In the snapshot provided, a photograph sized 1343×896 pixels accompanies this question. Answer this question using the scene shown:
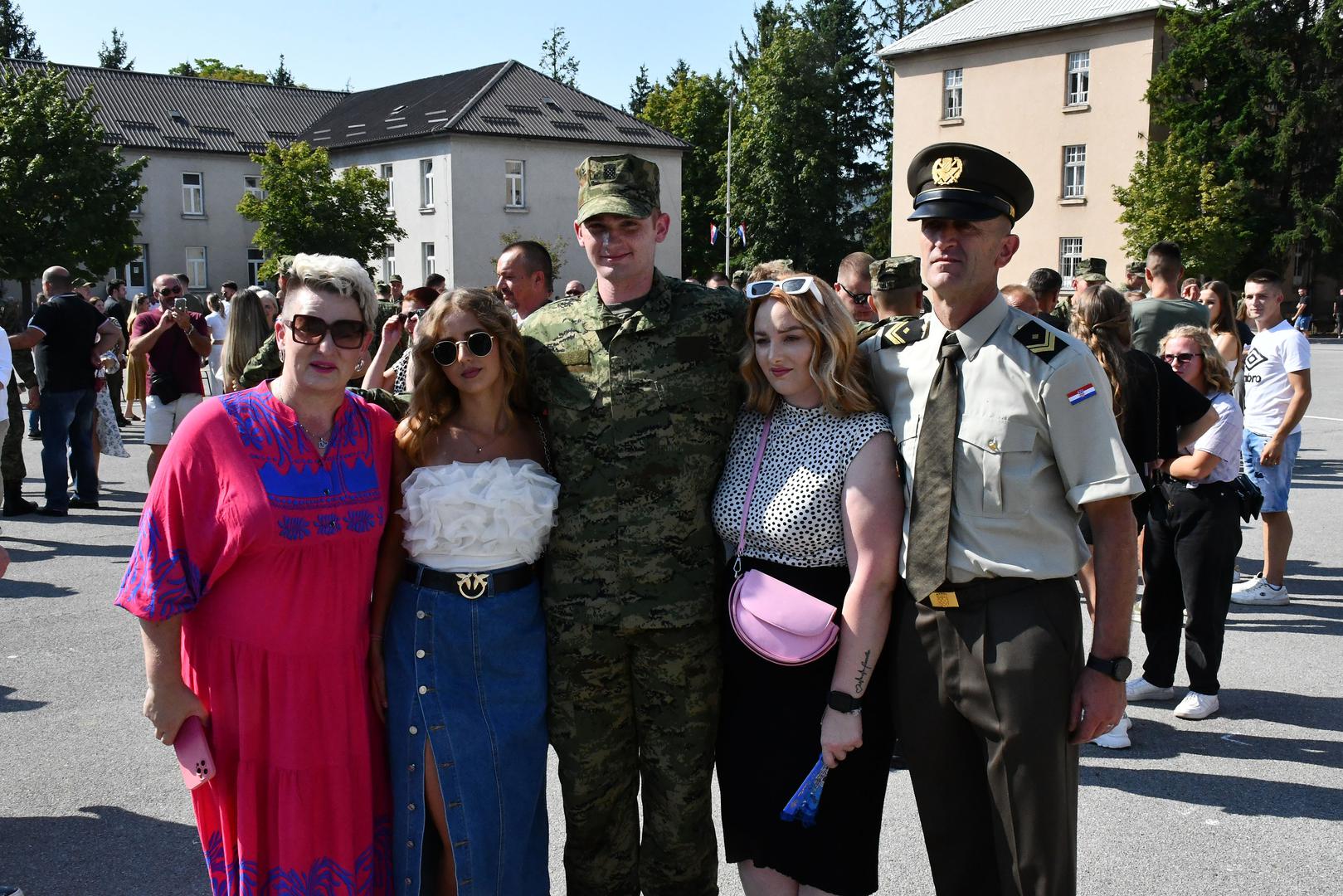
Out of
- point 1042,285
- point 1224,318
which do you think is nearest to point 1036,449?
point 1042,285

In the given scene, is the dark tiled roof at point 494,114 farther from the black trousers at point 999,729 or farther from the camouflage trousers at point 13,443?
the black trousers at point 999,729

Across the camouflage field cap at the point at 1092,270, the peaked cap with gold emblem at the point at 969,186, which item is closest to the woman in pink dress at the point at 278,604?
the peaked cap with gold emblem at the point at 969,186

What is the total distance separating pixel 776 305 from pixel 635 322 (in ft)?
1.41

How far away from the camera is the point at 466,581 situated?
2992 mm

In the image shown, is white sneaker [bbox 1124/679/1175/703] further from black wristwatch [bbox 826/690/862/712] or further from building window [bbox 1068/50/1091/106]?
building window [bbox 1068/50/1091/106]

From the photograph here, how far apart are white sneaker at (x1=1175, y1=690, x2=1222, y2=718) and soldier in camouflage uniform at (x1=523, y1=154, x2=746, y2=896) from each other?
3.08 meters

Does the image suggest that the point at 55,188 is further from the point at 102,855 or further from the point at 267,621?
the point at 267,621

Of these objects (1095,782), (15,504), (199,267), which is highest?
(199,267)

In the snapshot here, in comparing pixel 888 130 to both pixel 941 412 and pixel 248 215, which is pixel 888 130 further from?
pixel 941 412

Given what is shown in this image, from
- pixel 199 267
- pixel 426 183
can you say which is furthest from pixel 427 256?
pixel 199 267

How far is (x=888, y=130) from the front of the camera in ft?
181

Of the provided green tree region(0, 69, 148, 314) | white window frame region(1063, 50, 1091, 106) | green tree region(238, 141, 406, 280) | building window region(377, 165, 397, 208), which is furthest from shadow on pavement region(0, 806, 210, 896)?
building window region(377, 165, 397, 208)

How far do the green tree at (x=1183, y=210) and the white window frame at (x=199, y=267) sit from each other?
35746mm

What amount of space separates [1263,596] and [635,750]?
569 centimetres
